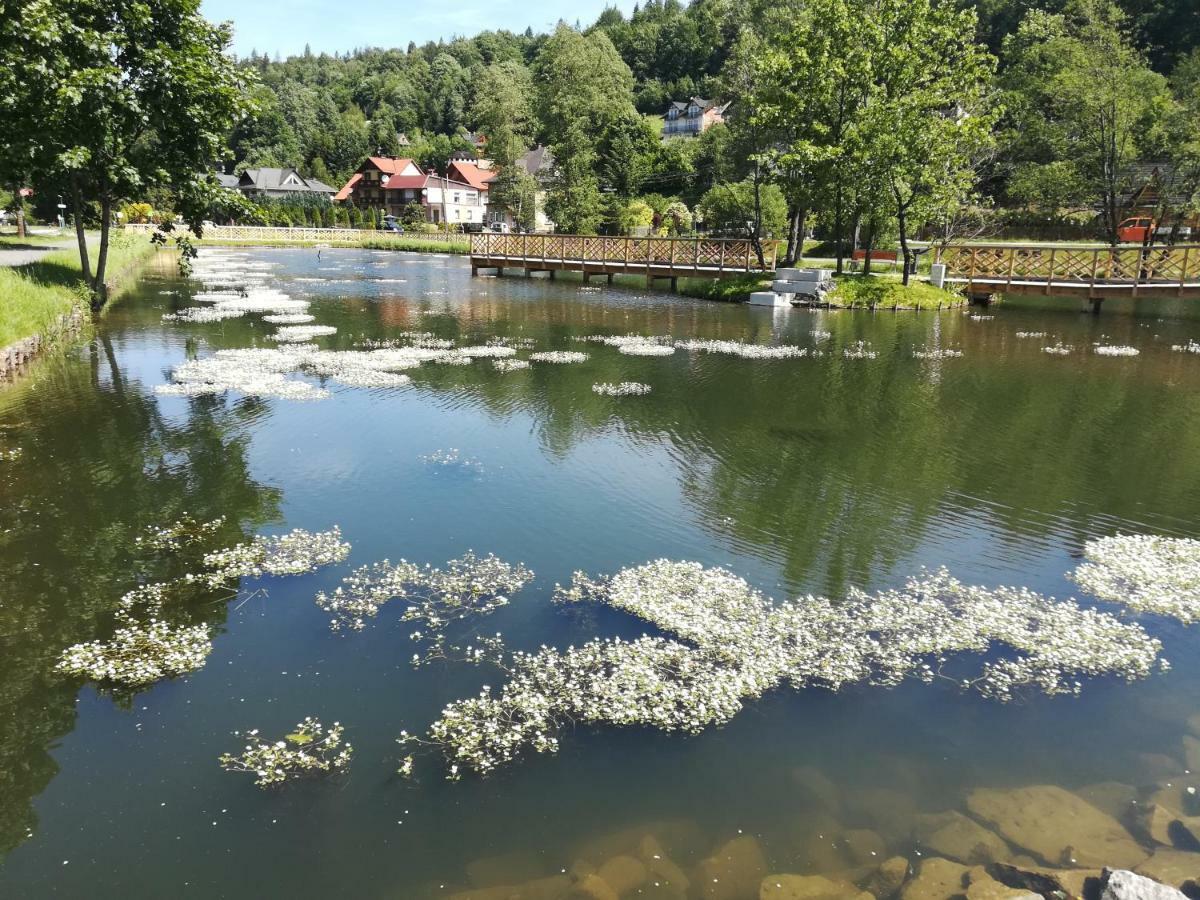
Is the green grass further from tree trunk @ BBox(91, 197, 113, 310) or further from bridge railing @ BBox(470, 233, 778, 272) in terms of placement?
tree trunk @ BBox(91, 197, 113, 310)

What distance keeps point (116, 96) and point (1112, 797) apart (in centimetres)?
3503

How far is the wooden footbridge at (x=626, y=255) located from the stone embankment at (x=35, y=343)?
3533 centimetres

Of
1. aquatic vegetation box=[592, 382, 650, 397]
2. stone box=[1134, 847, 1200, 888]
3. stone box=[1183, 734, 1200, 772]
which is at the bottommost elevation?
stone box=[1134, 847, 1200, 888]

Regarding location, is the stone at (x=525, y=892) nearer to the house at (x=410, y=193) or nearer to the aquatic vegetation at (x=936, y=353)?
the aquatic vegetation at (x=936, y=353)

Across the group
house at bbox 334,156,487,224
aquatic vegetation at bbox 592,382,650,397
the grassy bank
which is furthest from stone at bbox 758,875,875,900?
house at bbox 334,156,487,224

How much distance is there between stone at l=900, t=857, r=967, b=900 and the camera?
609 centimetres

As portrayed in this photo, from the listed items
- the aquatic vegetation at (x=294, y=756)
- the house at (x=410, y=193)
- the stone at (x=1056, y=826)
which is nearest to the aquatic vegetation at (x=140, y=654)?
the aquatic vegetation at (x=294, y=756)

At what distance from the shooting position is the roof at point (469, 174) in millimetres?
144375

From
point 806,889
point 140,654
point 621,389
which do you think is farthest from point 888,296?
point 140,654

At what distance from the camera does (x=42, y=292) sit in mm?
28188

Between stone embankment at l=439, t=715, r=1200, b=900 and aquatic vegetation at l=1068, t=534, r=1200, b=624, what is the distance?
13.0 feet

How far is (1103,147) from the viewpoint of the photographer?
179 ft

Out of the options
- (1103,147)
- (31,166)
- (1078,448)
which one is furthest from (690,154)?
(1078,448)

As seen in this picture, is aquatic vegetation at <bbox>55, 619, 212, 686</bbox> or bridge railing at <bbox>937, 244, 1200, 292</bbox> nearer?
aquatic vegetation at <bbox>55, 619, 212, 686</bbox>
